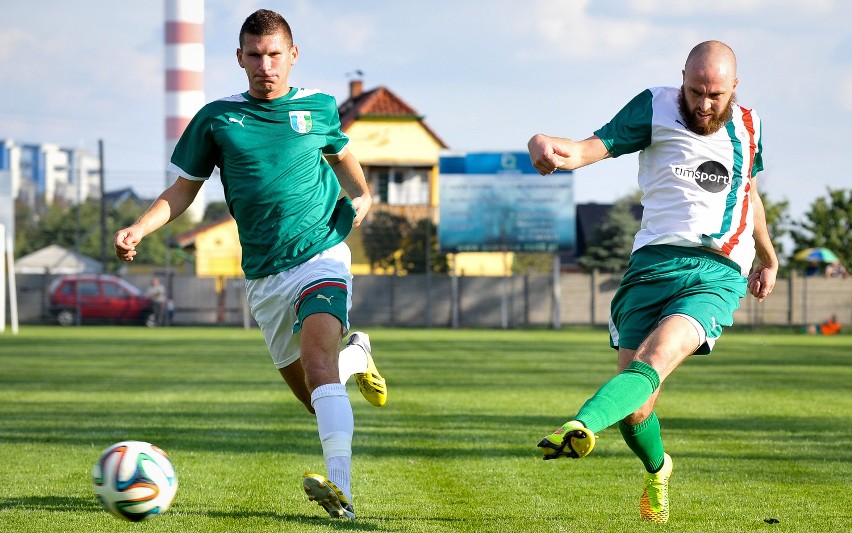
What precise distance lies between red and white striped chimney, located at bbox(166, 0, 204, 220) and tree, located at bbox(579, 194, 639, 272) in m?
23.5

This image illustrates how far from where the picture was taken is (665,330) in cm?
503

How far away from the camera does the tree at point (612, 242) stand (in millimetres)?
54531

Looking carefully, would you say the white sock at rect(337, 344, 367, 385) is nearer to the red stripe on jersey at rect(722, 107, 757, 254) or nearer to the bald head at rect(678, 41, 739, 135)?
the red stripe on jersey at rect(722, 107, 757, 254)

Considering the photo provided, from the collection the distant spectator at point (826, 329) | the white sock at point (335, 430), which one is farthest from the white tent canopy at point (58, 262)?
the white sock at point (335, 430)

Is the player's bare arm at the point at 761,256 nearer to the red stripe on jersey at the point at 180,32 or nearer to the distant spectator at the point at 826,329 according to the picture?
the distant spectator at the point at 826,329

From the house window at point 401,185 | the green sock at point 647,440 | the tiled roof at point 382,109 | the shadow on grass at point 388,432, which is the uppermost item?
the tiled roof at point 382,109

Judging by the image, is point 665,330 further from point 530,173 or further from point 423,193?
point 423,193

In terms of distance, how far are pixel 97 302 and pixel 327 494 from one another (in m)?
37.9

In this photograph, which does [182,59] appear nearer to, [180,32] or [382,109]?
[180,32]

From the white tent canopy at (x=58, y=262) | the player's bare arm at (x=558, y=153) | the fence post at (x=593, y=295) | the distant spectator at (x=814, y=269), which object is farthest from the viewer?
the white tent canopy at (x=58, y=262)

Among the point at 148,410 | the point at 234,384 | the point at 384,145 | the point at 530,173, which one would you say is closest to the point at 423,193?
the point at 384,145

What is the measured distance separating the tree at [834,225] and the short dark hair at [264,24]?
1878 inches

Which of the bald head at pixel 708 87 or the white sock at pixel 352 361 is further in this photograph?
the white sock at pixel 352 361

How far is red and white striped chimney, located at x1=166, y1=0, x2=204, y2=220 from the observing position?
2648 inches
